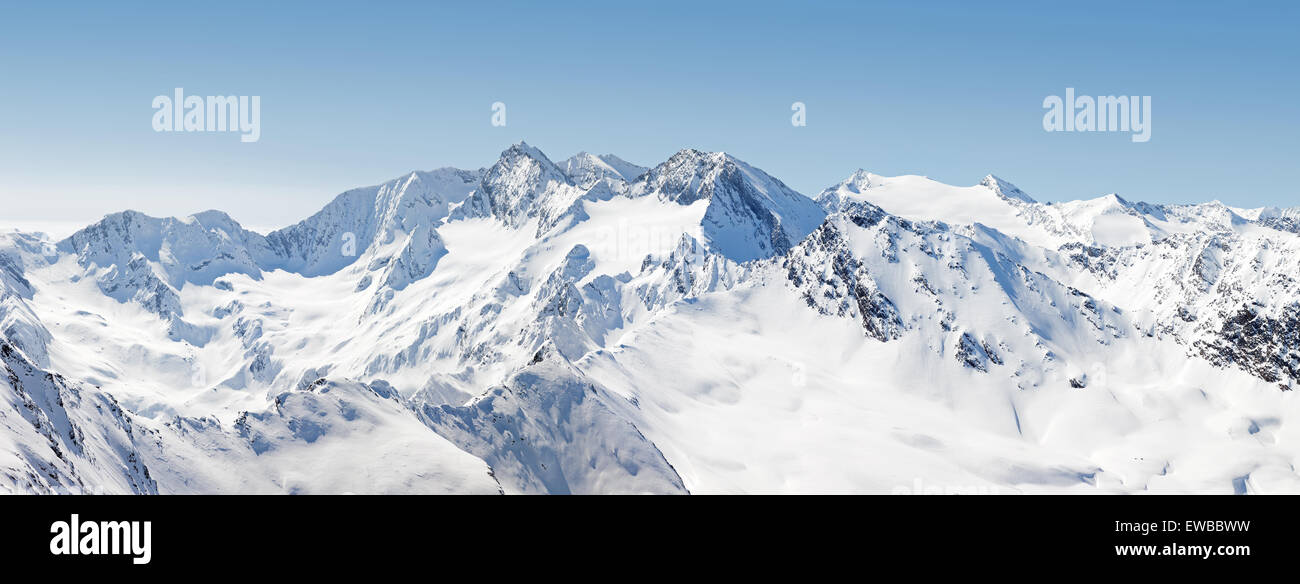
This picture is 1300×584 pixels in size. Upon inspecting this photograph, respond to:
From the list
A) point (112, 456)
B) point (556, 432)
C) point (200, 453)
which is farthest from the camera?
point (556, 432)
